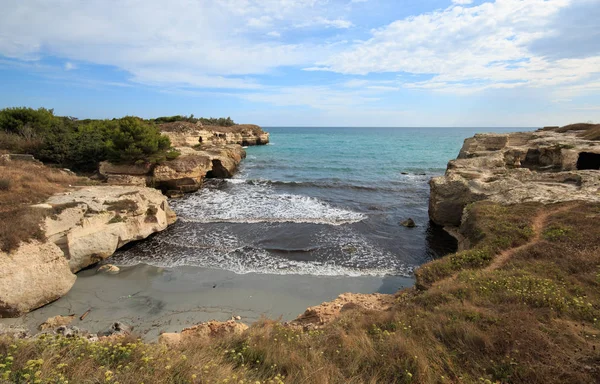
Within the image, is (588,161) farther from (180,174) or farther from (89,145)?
(89,145)

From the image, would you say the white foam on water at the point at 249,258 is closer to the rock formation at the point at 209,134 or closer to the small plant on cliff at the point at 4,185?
the small plant on cliff at the point at 4,185

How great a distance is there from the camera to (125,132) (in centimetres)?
2103

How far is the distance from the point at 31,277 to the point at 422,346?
34.0 ft

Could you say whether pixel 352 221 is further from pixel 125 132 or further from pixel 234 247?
pixel 125 132

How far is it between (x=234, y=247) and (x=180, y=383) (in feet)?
33.1

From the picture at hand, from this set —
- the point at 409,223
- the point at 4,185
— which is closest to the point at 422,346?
the point at 409,223

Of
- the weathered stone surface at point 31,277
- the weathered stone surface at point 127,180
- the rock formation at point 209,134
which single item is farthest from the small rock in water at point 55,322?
the rock formation at point 209,134

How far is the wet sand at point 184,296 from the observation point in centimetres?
826

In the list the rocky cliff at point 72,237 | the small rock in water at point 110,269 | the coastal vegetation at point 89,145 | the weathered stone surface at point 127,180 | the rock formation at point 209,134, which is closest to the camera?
the rocky cliff at point 72,237

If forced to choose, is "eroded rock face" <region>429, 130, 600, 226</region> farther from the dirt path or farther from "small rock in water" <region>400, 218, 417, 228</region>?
"small rock in water" <region>400, 218, 417, 228</region>

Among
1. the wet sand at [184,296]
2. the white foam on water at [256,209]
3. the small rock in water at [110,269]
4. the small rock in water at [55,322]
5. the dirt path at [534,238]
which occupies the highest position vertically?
the dirt path at [534,238]

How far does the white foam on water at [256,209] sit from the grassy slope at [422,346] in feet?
35.8

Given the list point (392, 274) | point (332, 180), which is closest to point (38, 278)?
point (392, 274)

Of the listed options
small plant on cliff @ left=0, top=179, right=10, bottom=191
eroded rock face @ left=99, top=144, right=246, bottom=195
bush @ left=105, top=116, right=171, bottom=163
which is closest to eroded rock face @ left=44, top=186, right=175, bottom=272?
small plant on cliff @ left=0, top=179, right=10, bottom=191
